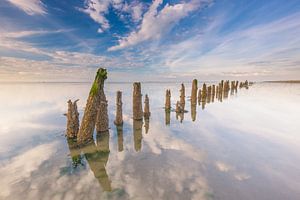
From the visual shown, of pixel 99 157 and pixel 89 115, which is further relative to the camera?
pixel 89 115

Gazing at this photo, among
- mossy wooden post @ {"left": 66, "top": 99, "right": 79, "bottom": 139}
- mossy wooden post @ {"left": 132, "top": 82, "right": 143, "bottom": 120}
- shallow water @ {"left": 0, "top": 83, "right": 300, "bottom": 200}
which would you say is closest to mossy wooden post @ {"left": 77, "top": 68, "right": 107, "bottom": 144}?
shallow water @ {"left": 0, "top": 83, "right": 300, "bottom": 200}

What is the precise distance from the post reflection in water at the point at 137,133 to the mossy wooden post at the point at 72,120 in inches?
121

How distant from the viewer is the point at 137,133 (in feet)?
37.2

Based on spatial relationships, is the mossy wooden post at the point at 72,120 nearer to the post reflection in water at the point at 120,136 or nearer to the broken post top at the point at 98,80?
the broken post top at the point at 98,80

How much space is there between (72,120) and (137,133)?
3.58m

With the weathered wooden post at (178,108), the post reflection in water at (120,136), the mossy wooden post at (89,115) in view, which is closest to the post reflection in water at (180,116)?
the weathered wooden post at (178,108)

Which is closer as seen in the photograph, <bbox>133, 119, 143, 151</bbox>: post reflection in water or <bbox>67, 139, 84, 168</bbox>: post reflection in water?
<bbox>67, 139, 84, 168</bbox>: post reflection in water

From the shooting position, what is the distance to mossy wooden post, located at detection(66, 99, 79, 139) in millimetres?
9688

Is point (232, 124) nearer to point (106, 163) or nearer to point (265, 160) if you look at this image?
point (265, 160)

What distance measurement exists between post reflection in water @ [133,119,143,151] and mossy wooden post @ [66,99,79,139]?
309 centimetres

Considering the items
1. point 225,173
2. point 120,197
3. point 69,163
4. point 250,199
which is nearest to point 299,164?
point 225,173

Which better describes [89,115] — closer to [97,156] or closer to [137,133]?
[97,156]

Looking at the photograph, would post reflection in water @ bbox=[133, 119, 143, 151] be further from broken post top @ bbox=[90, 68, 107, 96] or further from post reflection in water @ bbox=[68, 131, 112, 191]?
broken post top @ bbox=[90, 68, 107, 96]

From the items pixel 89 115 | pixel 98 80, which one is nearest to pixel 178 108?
pixel 98 80
